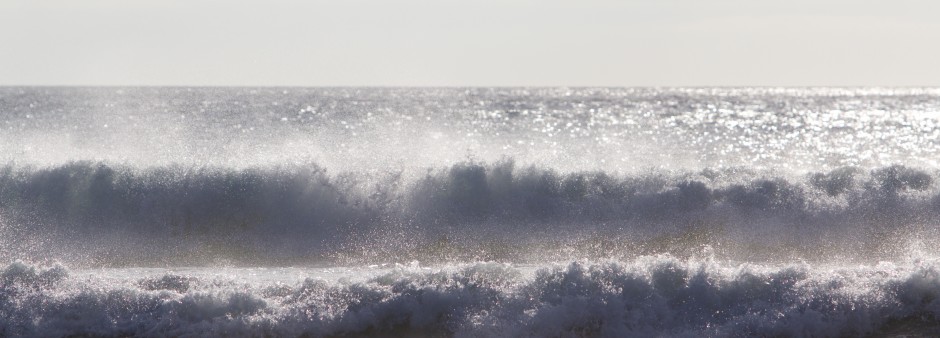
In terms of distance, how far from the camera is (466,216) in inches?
637

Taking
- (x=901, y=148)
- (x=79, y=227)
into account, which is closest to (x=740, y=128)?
(x=901, y=148)

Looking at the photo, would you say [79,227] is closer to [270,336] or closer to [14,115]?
[270,336]

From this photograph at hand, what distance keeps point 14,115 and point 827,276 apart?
2039 inches

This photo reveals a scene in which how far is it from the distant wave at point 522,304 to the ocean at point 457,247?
22 millimetres

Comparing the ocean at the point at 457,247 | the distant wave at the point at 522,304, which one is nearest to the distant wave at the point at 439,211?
the ocean at the point at 457,247

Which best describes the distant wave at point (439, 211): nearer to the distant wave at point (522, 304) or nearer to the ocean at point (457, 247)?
the ocean at point (457, 247)

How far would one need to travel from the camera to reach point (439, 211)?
53.1ft

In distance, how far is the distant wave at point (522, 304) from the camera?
32.5ft

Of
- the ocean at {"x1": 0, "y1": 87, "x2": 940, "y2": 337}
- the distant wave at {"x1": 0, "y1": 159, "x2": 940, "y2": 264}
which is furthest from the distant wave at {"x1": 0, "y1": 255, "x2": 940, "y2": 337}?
the distant wave at {"x1": 0, "y1": 159, "x2": 940, "y2": 264}

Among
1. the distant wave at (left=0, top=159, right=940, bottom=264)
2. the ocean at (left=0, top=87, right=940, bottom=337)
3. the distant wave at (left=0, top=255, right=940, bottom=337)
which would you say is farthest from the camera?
the distant wave at (left=0, top=159, right=940, bottom=264)

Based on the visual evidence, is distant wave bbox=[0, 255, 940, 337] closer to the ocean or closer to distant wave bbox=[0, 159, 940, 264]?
the ocean

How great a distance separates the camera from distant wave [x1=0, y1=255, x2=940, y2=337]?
991cm

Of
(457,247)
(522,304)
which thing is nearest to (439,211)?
(457,247)

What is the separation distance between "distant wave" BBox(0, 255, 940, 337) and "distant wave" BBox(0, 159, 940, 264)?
14.1 feet
